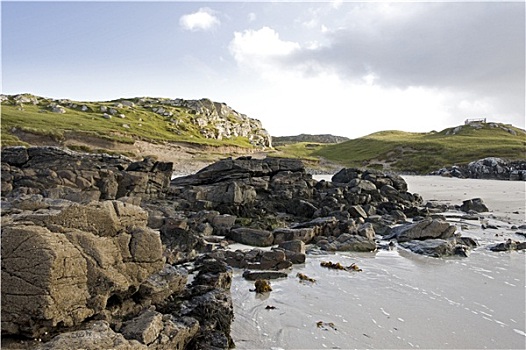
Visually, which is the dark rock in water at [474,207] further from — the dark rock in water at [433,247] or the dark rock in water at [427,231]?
the dark rock in water at [433,247]

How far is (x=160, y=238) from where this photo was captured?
1011cm

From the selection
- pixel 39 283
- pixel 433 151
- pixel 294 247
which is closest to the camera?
pixel 39 283

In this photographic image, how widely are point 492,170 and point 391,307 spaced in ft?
188

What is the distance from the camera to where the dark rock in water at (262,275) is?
11.5 meters

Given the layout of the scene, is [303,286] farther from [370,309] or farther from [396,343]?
[396,343]

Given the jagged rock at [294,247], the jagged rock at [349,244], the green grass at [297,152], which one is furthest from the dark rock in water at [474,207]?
the green grass at [297,152]

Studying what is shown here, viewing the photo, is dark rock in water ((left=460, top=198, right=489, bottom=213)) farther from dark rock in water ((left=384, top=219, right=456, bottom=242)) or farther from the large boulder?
the large boulder

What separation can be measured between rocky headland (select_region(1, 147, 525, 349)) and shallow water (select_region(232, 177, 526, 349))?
0.89 metres

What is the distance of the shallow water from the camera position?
7820 millimetres

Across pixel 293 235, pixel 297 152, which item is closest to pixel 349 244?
pixel 293 235

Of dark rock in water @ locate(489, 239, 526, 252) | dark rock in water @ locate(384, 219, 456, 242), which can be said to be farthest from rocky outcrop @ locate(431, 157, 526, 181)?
dark rock in water @ locate(384, 219, 456, 242)

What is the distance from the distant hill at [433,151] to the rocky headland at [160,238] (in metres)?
48.7

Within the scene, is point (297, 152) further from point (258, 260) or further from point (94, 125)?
point (258, 260)

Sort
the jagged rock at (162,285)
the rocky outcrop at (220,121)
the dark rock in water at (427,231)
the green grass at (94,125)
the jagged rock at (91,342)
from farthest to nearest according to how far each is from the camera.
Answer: the rocky outcrop at (220,121) → the green grass at (94,125) → the dark rock in water at (427,231) → the jagged rock at (162,285) → the jagged rock at (91,342)
